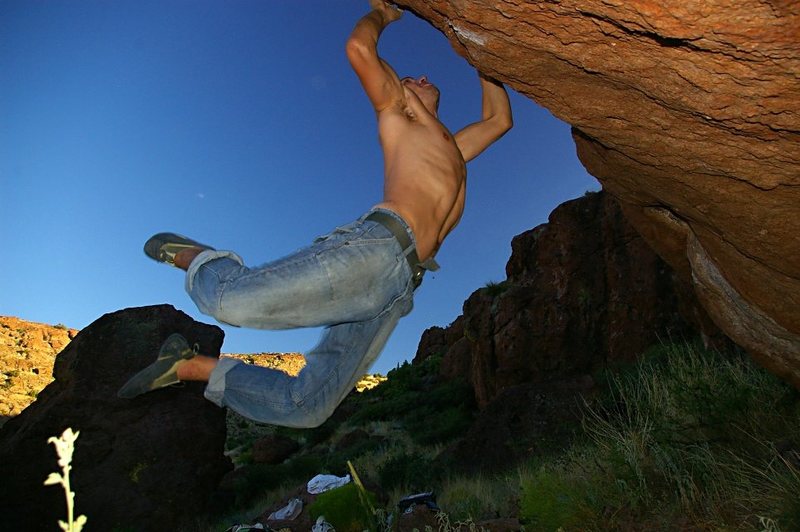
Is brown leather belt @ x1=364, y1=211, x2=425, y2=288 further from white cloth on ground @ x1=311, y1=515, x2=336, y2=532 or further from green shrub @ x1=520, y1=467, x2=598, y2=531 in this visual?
white cloth on ground @ x1=311, y1=515, x2=336, y2=532

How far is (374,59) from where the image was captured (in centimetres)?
338

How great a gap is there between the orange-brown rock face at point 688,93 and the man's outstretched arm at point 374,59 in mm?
544

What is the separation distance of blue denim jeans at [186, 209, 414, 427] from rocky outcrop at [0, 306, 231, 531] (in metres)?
8.95

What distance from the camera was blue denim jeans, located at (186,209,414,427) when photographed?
279 centimetres

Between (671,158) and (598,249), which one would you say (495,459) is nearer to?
(598,249)

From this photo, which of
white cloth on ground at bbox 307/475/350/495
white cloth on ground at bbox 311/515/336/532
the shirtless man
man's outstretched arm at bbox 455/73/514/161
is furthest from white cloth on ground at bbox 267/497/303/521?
man's outstretched arm at bbox 455/73/514/161

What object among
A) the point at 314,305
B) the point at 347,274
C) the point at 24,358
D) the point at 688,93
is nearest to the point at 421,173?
the point at 347,274

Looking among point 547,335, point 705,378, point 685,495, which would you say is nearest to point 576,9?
point 685,495

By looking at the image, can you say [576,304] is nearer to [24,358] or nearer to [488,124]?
[488,124]

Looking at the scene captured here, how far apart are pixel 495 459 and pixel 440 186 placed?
27.5 ft

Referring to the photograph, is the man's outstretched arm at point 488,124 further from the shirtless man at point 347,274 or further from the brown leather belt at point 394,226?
the brown leather belt at point 394,226

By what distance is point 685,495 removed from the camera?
14.8 ft

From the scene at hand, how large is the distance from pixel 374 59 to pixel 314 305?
5.39 ft

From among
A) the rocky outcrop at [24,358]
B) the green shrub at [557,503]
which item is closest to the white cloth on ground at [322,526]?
the green shrub at [557,503]
